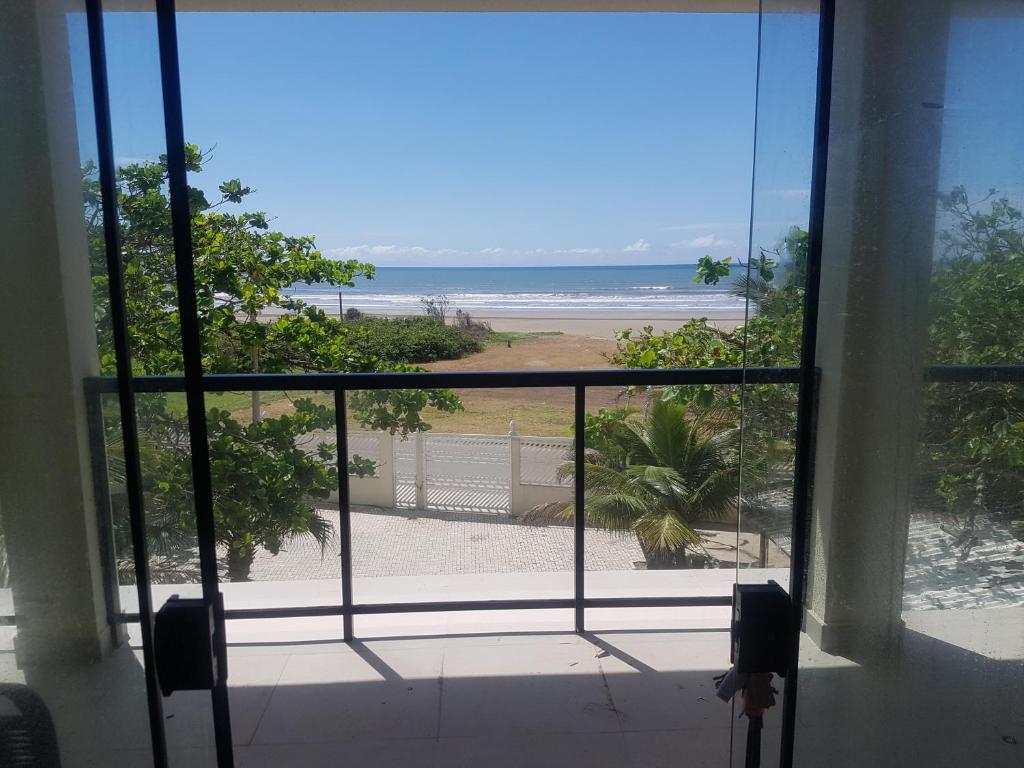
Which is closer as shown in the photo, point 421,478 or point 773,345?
point 773,345

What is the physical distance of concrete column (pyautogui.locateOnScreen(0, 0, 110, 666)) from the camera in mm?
693

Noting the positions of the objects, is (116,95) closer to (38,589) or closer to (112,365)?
(112,365)

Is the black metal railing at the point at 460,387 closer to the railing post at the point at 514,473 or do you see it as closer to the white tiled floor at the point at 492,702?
the white tiled floor at the point at 492,702

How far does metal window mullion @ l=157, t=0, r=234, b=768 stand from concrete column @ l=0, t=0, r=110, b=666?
0.28ft

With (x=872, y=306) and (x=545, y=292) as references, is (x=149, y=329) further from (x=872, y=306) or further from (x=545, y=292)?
(x=545, y=292)

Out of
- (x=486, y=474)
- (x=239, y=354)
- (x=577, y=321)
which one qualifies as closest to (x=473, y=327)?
(x=577, y=321)

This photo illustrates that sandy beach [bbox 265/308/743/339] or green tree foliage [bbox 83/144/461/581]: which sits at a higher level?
green tree foliage [bbox 83/144/461/581]

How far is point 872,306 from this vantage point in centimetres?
76

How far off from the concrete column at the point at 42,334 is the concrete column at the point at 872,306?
0.78m

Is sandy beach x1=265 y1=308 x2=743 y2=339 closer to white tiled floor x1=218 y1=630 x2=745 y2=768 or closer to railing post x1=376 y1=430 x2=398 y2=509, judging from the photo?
railing post x1=376 y1=430 x2=398 y2=509

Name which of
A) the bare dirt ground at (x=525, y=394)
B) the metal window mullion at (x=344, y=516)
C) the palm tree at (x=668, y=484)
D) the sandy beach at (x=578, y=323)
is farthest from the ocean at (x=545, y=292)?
the metal window mullion at (x=344, y=516)

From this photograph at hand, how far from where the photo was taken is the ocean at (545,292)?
3409 centimetres

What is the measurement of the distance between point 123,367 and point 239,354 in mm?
7768

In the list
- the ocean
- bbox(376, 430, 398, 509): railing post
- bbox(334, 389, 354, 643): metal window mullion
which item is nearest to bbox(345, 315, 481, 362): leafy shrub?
the ocean
